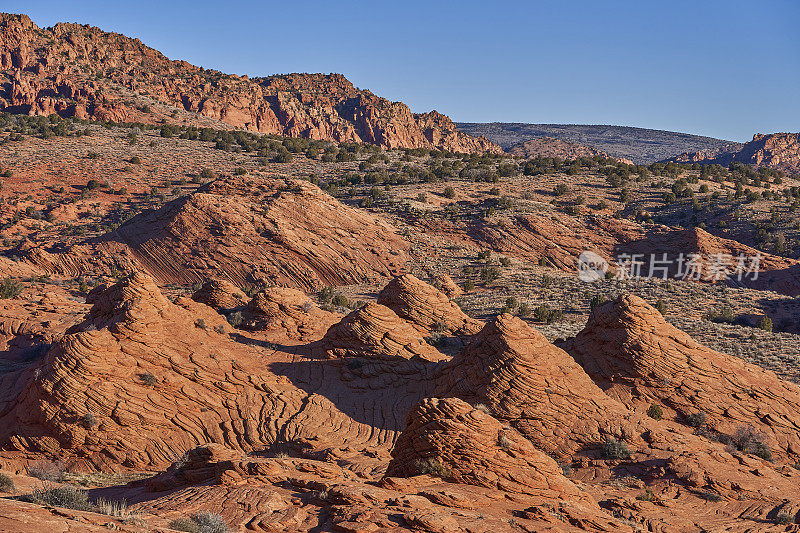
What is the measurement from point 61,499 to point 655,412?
59.2 ft

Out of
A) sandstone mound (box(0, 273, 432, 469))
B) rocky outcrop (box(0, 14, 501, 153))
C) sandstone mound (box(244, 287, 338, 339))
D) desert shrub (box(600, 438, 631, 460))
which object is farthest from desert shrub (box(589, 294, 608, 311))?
rocky outcrop (box(0, 14, 501, 153))

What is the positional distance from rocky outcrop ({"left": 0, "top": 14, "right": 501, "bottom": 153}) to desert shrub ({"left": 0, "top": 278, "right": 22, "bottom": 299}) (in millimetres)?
65306

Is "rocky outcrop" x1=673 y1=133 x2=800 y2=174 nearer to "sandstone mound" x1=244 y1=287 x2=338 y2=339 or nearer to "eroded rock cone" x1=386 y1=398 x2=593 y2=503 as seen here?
"sandstone mound" x1=244 y1=287 x2=338 y2=339

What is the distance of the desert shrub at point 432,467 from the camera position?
13.8 metres

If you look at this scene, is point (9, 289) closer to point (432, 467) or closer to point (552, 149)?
point (432, 467)

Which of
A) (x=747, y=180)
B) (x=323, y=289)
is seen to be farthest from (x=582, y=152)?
(x=323, y=289)

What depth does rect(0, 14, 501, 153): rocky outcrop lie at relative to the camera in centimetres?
9631

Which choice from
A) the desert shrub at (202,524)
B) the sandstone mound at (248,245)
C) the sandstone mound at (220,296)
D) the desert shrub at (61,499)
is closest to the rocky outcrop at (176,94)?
the sandstone mound at (248,245)

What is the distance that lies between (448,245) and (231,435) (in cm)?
3461

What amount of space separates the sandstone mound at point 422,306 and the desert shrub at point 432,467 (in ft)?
48.1

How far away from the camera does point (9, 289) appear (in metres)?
34.5

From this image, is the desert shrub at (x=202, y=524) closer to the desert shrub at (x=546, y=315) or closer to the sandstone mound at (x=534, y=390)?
the sandstone mound at (x=534, y=390)

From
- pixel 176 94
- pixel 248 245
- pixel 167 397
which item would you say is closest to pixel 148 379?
pixel 167 397

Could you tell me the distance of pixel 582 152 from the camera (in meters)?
188
